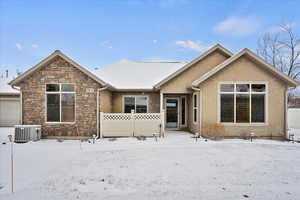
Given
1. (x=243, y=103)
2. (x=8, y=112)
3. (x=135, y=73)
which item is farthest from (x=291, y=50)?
(x=8, y=112)

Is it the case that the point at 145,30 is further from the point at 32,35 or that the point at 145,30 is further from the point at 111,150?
the point at 111,150

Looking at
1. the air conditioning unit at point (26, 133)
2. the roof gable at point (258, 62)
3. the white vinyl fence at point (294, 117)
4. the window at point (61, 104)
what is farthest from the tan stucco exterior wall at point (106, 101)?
the white vinyl fence at point (294, 117)

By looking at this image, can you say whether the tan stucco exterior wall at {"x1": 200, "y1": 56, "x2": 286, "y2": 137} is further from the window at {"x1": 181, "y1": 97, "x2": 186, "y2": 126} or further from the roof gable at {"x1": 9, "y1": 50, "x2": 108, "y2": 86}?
the roof gable at {"x1": 9, "y1": 50, "x2": 108, "y2": 86}

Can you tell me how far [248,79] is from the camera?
1101 cm

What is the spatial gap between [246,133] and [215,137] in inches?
67.8

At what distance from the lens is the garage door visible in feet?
55.3

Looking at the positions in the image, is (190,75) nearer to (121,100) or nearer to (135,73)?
(135,73)

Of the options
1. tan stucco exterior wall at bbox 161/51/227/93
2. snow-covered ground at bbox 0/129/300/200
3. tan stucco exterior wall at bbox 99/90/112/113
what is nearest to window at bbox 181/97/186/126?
tan stucco exterior wall at bbox 161/51/227/93

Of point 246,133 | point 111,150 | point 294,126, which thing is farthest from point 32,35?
point 294,126

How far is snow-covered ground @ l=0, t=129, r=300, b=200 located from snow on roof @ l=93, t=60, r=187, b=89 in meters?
6.10

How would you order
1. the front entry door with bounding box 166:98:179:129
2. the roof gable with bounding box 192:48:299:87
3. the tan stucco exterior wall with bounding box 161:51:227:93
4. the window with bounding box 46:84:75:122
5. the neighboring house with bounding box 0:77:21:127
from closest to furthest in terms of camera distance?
the roof gable with bounding box 192:48:299:87 → the window with bounding box 46:84:75:122 → the tan stucco exterior wall with bounding box 161:51:227:93 → the front entry door with bounding box 166:98:179:129 → the neighboring house with bounding box 0:77:21:127

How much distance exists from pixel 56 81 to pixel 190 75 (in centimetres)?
793

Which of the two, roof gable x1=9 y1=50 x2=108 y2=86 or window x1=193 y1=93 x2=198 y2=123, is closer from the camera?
roof gable x1=9 y1=50 x2=108 y2=86

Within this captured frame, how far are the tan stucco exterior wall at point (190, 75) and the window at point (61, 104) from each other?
5356 mm
